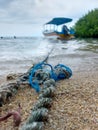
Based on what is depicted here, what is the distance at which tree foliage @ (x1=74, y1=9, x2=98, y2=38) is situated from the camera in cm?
4589

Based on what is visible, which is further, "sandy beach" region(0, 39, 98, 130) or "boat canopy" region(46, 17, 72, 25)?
"boat canopy" region(46, 17, 72, 25)

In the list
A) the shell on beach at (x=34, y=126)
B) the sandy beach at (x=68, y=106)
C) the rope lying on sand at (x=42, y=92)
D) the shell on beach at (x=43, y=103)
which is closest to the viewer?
the shell on beach at (x=34, y=126)

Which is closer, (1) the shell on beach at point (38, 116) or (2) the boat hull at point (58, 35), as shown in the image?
(1) the shell on beach at point (38, 116)

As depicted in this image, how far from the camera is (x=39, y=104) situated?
310 cm

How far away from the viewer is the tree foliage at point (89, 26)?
4589 centimetres

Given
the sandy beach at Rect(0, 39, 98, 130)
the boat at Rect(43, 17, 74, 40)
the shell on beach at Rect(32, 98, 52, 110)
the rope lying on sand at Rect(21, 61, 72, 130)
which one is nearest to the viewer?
the rope lying on sand at Rect(21, 61, 72, 130)

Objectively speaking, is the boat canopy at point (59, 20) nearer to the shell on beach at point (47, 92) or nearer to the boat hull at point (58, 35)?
the boat hull at point (58, 35)

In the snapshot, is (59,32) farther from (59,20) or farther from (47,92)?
(47,92)

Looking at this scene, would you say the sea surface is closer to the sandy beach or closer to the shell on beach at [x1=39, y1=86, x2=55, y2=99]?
the sandy beach

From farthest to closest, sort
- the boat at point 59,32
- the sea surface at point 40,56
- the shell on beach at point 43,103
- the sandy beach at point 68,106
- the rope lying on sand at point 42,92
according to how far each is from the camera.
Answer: the boat at point 59,32 < the sea surface at point 40,56 < the shell on beach at point 43,103 < the sandy beach at point 68,106 < the rope lying on sand at point 42,92

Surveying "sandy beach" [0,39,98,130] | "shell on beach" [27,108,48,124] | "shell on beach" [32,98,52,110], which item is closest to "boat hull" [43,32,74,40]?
"sandy beach" [0,39,98,130]

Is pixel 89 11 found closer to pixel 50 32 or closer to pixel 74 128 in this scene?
pixel 50 32

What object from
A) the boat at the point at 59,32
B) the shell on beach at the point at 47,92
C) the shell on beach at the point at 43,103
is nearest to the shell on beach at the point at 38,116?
the shell on beach at the point at 43,103

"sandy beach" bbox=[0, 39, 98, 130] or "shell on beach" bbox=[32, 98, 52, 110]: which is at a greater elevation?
"shell on beach" bbox=[32, 98, 52, 110]
